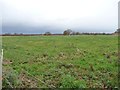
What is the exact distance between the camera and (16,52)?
1487cm

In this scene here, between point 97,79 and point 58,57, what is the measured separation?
3.24 m

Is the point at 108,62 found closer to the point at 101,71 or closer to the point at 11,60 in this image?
the point at 101,71

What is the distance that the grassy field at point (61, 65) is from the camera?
1045 cm

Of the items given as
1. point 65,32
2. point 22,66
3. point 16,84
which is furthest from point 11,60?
point 65,32

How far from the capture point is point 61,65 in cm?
1242

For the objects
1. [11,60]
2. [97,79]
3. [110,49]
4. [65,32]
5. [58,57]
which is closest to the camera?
[97,79]

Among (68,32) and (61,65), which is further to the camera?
(68,32)

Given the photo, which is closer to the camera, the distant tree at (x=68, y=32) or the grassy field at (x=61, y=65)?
the grassy field at (x=61, y=65)

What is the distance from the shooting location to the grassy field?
34.3ft

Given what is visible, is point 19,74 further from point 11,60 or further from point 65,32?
point 65,32

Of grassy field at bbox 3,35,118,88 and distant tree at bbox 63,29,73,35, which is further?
distant tree at bbox 63,29,73,35

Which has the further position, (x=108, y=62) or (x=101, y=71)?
(x=108, y=62)

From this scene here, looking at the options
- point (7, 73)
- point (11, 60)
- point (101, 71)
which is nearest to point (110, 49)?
point (101, 71)

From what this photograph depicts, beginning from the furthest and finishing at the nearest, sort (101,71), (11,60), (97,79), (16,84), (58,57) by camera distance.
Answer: (58,57) < (11,60) < (101,71) < (97,79) < (16,84)
